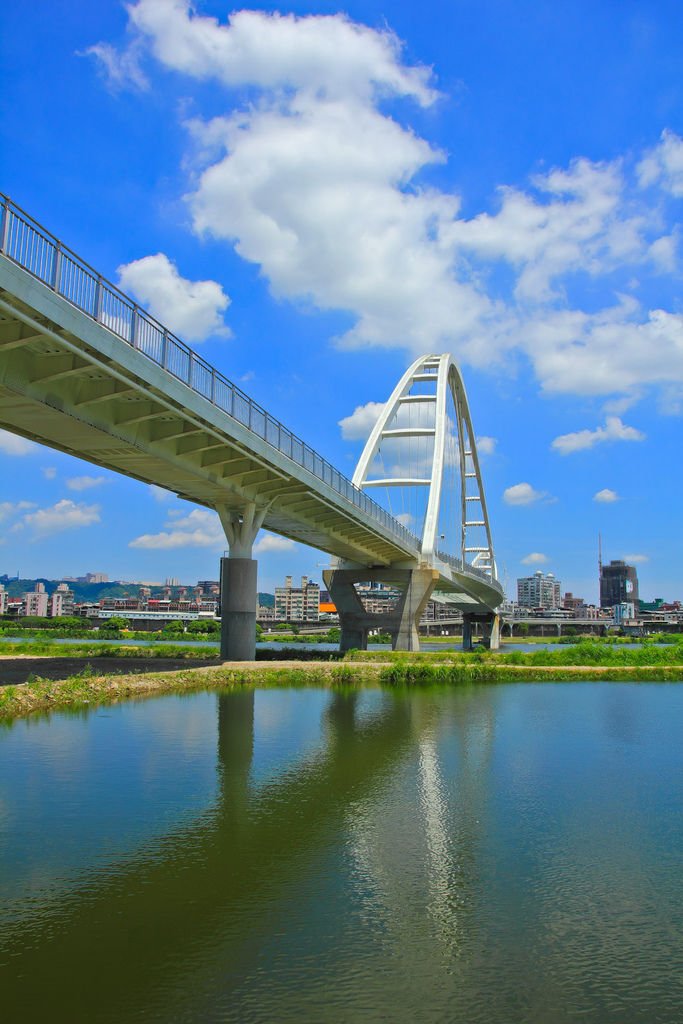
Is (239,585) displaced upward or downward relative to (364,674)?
upward

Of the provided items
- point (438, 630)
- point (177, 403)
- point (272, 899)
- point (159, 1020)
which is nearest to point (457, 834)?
point (272, 899)

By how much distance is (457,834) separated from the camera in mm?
11156

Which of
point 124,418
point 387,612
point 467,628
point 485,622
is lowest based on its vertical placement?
point 467,628

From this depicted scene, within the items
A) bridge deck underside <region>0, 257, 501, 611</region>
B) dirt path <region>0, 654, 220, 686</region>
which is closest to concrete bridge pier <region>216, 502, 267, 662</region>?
bridge deck underside <region>0, 257, 501, 611</region>

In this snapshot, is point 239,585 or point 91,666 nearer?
point 91,666

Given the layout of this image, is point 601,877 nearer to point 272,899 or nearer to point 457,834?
point 457,834

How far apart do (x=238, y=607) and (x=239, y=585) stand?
3.26 feet

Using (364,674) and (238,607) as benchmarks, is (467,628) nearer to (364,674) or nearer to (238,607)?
(364,674)

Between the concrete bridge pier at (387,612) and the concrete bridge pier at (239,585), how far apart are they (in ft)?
65.4

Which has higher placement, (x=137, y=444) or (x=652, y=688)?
(x=137, y=444)

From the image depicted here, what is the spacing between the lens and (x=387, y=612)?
182 ft

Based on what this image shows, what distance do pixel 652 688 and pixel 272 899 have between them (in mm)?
29317

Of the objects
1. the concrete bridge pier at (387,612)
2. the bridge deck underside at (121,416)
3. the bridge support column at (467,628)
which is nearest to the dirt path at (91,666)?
the bridge deck underside at (121,416)

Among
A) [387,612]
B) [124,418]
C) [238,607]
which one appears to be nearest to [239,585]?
[238,607]
